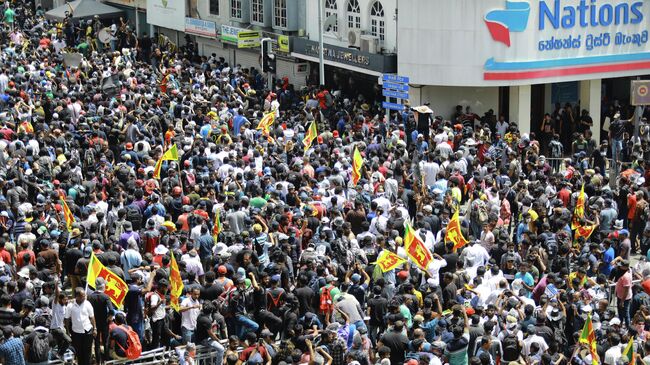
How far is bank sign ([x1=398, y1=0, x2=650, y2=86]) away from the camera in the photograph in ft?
104

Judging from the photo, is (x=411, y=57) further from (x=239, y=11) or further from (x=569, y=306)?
(x=569, y=306)

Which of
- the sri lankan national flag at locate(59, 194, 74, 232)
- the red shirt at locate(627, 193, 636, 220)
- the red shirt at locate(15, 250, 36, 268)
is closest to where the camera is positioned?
the red shirt at locate(15, 250, 36, 268)

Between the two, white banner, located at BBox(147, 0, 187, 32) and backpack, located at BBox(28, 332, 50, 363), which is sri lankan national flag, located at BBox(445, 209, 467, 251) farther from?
white banner, located at BBox(147, 0, 187, 32)

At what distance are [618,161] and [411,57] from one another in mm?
6834

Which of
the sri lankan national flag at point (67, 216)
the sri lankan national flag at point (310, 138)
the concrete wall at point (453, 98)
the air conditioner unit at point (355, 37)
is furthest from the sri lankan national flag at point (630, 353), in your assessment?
the air conditioner unit at point (355, 37)

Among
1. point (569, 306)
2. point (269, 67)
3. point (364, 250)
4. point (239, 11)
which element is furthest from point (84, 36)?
point (569, 306)

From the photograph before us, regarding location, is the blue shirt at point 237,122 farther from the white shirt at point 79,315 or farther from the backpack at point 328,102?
the white shirt at point 79,315

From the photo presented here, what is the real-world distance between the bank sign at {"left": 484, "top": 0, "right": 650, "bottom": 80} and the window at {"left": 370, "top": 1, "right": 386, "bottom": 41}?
11.1 ft

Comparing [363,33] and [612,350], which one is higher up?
[363,33]

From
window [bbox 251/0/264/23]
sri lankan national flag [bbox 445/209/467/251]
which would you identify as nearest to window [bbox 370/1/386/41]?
window [bbox 251/0/264/23]

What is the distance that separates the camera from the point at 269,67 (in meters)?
37.1

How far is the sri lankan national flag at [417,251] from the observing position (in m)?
18.8

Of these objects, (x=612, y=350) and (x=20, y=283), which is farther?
(x=20, y=283)

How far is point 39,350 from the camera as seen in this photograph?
52.7 ft
